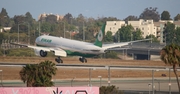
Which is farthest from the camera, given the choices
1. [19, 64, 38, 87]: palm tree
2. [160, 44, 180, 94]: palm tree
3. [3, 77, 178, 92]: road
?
[3, 77, 178, 92]: road

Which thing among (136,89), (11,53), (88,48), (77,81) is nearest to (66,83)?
(77,81)

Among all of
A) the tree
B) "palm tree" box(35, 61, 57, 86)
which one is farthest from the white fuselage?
the tree

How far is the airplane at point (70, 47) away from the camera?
137825 millimetres

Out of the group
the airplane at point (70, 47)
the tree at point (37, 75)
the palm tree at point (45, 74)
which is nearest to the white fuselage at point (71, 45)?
the airplane at point (70, 47)

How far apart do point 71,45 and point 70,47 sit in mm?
552

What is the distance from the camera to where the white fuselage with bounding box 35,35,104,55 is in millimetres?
136875

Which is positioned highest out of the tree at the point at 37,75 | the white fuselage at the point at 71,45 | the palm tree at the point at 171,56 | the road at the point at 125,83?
the white fuselage at the point at 71,45

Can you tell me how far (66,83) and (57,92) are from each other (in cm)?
4639

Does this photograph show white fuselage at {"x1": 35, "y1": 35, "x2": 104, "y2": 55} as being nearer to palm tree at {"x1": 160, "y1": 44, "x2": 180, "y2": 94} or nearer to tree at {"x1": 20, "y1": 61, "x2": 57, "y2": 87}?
palm tree at {"x1": 160, "y1": 44, "x2": 180, "y2": 94}

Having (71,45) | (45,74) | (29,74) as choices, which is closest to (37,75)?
(29,74)

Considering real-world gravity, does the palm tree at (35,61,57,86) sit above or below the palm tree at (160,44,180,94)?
below

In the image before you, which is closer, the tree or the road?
the tree

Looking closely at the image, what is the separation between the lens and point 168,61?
281 ft

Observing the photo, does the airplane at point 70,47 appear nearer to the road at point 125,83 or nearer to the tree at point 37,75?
the road at point 125,83
